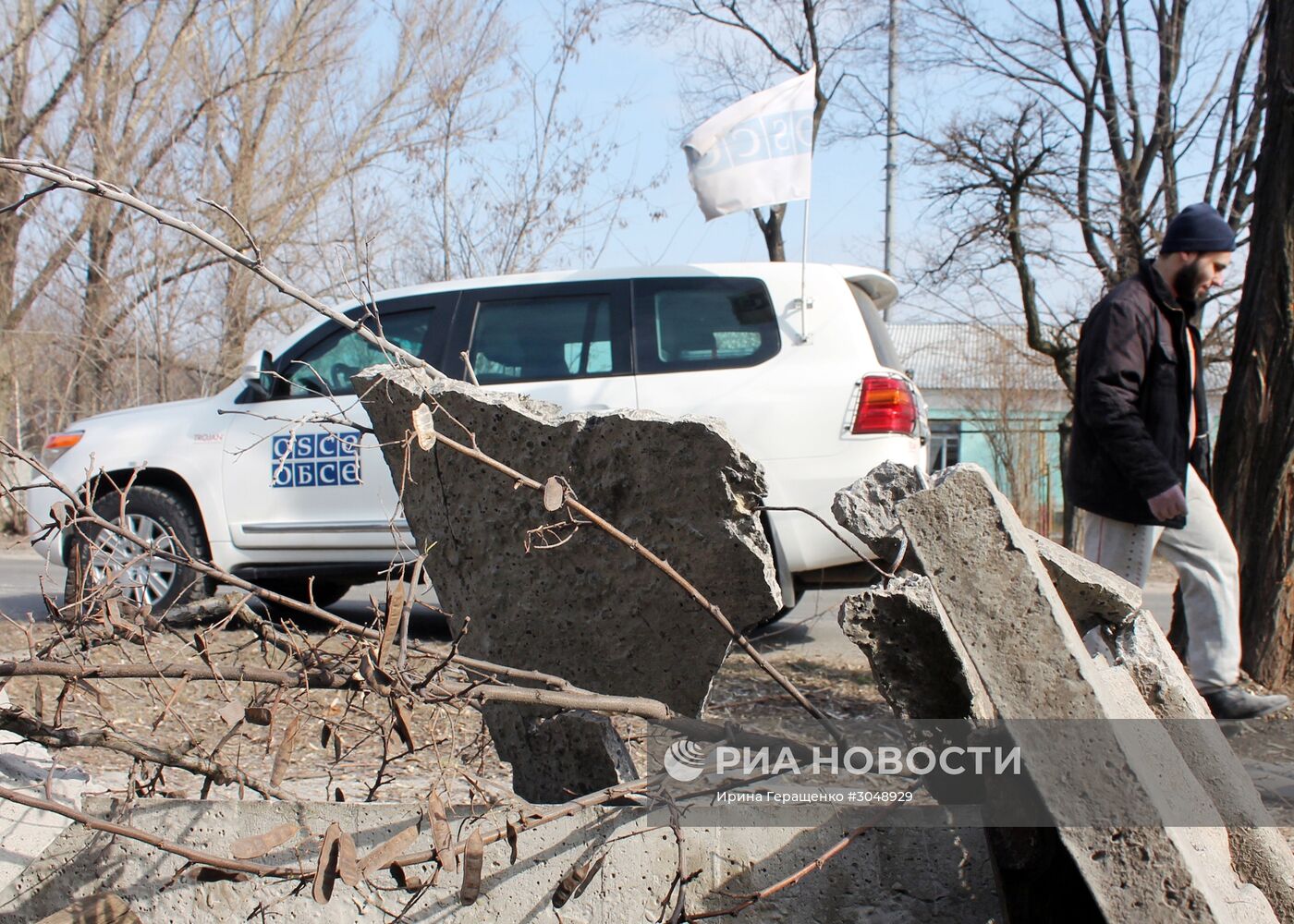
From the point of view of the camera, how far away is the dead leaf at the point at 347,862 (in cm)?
154

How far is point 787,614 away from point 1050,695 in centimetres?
423

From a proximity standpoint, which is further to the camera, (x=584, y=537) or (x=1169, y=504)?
(x=1169, y=504)

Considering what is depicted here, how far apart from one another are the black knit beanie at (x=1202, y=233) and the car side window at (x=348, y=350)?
3679mm

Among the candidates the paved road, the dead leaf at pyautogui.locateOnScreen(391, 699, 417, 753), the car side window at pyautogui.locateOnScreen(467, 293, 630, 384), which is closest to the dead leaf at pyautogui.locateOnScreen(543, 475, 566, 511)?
the dead leaf at pyautogui.locateOnScreen(391, 699, 417, 753)

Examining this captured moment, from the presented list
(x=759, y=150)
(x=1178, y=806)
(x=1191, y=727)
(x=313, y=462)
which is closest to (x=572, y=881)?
(x=1178, y=806)

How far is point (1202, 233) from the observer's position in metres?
3.78

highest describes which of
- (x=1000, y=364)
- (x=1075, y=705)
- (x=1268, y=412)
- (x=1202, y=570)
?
(x=1000, y=364)

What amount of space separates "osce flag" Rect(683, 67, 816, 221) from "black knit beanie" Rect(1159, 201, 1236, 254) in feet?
10.7

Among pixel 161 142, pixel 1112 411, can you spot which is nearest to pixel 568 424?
pixel 1112 411

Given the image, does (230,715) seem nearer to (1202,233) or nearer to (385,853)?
(385,853)

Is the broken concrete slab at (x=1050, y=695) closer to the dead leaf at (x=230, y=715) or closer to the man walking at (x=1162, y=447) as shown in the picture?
the dead leaf at (x=230, y=715)

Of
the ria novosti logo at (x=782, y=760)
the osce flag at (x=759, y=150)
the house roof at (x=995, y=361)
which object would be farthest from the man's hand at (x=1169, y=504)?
the house roof at (x=995, y=361)

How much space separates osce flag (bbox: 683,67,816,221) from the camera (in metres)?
6.95

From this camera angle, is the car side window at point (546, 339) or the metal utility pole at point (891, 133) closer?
the car side window at point (546, 339)
